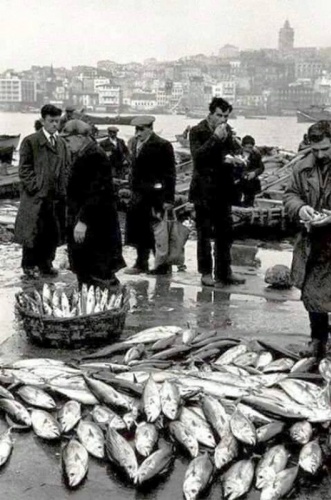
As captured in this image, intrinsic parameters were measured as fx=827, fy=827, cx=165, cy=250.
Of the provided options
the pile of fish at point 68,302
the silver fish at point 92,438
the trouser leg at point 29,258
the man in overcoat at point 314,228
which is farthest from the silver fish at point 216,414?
the trouser leg at point 29,258

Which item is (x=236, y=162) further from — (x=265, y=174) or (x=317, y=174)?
(x=265, y=174)

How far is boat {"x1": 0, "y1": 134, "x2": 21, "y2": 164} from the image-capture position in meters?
26.2

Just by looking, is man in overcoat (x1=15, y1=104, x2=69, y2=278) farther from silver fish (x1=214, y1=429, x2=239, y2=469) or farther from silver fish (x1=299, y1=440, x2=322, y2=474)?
silver fish (x1=299, y1=440, x2=322, y2=474)

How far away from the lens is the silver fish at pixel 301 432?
478 cm

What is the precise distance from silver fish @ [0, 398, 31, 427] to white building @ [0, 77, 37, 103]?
14301cm

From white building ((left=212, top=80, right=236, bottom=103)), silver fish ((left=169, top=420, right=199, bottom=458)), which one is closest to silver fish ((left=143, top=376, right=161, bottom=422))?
silver fish ((left=169, top=420, right=199, bottom=458))

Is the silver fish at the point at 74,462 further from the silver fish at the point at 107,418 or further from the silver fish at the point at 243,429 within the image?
the silver fish at the point at 243,429

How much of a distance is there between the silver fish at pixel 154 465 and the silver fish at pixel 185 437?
112 millimetres

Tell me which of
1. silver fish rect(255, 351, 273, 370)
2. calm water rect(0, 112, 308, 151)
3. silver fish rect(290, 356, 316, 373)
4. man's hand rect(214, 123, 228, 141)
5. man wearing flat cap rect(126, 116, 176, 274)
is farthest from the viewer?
calm water rect(0, 112, 308, 151)

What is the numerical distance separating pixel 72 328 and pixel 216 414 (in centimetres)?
189

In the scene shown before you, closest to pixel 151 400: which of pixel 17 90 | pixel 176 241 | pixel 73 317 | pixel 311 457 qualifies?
pixel 311 457

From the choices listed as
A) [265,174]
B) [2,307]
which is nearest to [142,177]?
[2,307]

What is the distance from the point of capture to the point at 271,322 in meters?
7.69

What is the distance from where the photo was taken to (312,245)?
627 centimetres
